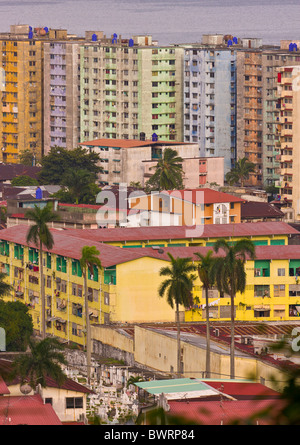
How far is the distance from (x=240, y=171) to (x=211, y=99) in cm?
1464

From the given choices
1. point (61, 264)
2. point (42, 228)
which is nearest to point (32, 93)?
point (61, 264)

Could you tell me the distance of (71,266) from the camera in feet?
245

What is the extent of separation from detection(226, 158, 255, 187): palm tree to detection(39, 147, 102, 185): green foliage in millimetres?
15806

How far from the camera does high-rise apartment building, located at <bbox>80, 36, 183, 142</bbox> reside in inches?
5989

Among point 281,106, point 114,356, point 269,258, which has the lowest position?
point 114,356

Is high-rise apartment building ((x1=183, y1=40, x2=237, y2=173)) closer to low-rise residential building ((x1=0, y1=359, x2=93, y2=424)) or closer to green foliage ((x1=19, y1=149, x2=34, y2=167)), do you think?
green foliage ((x1=19, y1=149, x2=34, y2=167))

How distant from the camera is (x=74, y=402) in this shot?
45.8 m

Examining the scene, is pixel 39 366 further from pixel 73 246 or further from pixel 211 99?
pixel 211 99

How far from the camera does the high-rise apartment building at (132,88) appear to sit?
499ft

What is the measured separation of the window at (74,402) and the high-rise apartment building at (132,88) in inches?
4112

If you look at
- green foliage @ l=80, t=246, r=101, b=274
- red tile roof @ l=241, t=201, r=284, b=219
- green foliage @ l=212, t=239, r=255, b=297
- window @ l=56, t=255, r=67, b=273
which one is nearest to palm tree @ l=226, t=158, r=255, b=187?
red tile roof @ l=241, t=201, r=284, b=219
